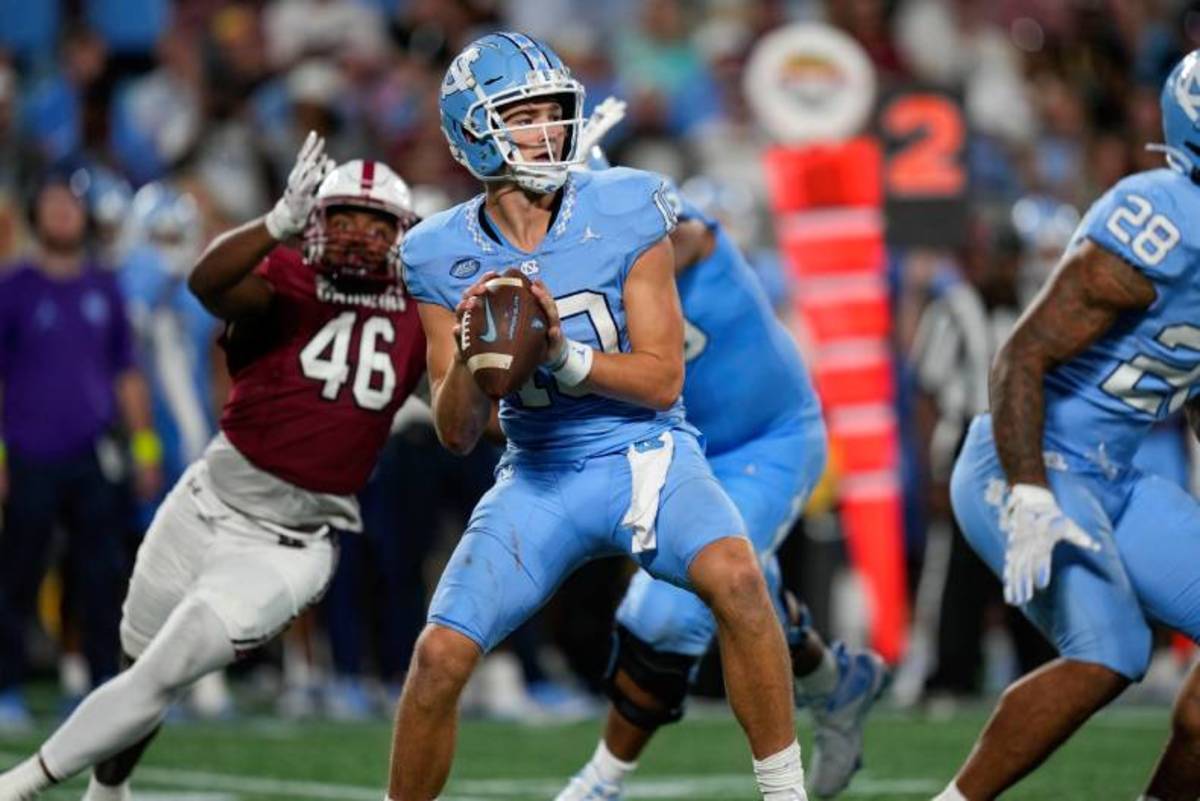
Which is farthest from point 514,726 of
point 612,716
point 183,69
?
point 183,69

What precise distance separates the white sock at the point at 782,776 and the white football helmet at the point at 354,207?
66.6 inches

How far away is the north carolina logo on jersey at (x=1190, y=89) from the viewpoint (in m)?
4.83

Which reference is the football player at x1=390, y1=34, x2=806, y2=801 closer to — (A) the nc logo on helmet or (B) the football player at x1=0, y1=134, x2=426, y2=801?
(A) the nc logo on helmet

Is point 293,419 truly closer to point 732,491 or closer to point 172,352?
point 732,491

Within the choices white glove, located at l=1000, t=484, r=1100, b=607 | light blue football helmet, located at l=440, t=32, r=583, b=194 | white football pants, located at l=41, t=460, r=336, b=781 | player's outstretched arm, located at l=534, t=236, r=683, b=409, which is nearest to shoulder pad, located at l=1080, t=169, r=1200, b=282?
white glove, located at l=1000, t=484, r=1100, b=607

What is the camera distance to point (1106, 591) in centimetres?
479

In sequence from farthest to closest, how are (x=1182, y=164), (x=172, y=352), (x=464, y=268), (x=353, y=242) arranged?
(x=172, y=352)
(x=353, y=242)
(x=1182, y=164)
(x=464, y=268)

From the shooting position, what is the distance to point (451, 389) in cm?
456

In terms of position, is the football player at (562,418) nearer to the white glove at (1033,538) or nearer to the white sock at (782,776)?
the white sock at (782,776)

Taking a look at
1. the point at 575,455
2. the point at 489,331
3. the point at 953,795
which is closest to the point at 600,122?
the point at 575,455

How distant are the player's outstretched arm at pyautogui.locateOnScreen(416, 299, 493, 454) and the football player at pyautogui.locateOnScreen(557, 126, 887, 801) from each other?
99 cm

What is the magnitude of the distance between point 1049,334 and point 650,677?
1.40 metres

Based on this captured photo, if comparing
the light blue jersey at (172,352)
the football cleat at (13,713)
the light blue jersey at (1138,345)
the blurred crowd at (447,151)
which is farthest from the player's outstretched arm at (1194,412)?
the light blue jersey at (172,352)

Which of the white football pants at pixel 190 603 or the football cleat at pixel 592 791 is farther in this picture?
the football cleat at pixel 592 791
